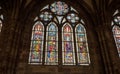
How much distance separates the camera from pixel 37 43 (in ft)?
37.3

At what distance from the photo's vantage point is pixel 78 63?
10625 mm

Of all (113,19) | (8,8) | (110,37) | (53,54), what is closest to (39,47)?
(53,54)

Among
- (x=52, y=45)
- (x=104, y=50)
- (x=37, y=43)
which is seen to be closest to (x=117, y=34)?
(x=104, y=50)

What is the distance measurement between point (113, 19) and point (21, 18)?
559cm

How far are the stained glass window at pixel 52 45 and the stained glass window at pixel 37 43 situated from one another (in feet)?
1.14

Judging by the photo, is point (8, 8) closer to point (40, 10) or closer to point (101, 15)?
point (40, 10)

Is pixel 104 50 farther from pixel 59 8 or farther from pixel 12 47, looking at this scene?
pixel 12 47

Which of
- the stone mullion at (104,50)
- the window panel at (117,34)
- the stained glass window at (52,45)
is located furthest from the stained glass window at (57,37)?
the window panel at (117,34)

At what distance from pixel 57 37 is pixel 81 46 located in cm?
146

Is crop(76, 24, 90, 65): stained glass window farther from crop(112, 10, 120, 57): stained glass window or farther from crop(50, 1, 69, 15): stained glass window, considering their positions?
crop(112, 10, 120, 57): stained glass window

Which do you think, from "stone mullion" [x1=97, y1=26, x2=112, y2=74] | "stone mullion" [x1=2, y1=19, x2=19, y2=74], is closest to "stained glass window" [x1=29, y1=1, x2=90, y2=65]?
"stone mullion" [x1=97, y1=26, x2=112, y2=74]

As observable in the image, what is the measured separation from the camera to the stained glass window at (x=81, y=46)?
1082cm

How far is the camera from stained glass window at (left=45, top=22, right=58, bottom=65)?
1070cm

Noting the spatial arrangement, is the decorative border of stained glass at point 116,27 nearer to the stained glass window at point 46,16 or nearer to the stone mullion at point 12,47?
the stained glass window at point 46,16
